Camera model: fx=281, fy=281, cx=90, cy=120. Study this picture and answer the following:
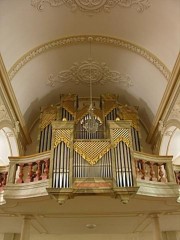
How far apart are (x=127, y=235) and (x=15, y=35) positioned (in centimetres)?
777

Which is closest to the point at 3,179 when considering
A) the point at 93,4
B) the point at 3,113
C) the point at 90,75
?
the point at 3,113

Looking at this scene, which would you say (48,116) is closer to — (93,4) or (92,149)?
(92,149)

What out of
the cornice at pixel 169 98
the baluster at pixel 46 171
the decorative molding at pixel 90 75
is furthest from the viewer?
the decorative molding at pixel 90 75

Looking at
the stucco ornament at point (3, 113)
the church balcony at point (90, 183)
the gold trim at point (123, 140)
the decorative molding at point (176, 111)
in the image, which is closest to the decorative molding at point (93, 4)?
the decorative molding at point (176, 111)

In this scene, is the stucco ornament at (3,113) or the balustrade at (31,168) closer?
the balustrade at (31,168)

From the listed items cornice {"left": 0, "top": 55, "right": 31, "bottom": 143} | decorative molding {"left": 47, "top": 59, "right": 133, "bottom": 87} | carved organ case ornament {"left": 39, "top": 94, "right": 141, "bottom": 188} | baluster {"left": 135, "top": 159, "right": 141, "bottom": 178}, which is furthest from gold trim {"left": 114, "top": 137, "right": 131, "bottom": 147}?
decorative molding {"left": 47, "top": 59, "right": 133, "bottom": 87}

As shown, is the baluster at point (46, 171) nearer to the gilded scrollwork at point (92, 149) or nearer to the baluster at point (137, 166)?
the gilded scrollwork at point (92, 149)

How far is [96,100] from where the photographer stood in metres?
11.5

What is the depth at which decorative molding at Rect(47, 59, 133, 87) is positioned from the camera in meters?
9.95

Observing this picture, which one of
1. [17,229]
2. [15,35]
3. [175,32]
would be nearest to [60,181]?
[17,229]

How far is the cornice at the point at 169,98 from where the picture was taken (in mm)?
7816

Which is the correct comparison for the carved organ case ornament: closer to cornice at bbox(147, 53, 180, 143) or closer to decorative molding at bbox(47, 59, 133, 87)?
cornice at bbox(147, 53, 180, 143)

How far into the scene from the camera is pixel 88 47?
364 inches

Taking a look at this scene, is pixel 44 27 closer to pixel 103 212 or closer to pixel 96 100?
pixel 96 100
